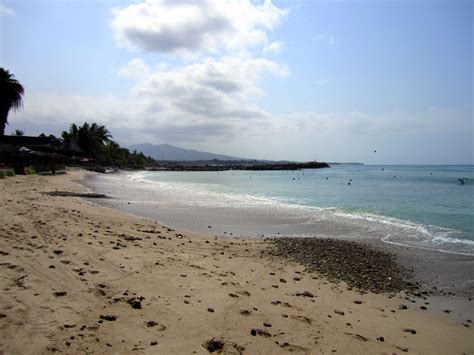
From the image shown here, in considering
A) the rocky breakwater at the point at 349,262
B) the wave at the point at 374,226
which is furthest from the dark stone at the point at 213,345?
the wave at the point at 374,226

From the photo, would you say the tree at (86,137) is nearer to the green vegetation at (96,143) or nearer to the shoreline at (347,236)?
the green vegetation at (96,143)

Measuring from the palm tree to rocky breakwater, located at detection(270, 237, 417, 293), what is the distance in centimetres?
5686

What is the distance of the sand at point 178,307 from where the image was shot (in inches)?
179

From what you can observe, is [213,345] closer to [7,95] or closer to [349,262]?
[349,262]

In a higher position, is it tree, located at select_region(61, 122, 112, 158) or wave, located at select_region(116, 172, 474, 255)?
tree, located at select_region(61, 122, 112, 158)

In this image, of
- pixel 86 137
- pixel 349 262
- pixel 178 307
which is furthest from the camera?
pixel 86 137

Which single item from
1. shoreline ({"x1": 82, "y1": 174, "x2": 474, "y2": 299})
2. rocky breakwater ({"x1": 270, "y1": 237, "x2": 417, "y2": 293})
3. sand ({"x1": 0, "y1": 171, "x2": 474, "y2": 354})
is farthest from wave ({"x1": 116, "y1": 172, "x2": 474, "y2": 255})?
sand ({"x1": 0, "y1": 171, "x2": 474, "y2": 354})

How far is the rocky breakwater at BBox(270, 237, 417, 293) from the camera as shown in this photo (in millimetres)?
8312

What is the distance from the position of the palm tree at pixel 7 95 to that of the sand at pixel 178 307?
54.5 meters

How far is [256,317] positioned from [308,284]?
2509 millimetres

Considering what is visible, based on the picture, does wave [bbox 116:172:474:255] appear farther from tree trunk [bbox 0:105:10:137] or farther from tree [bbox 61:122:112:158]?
tree [bbox 61:122:112:158]

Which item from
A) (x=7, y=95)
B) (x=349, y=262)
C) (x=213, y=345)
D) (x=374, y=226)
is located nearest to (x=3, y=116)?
(x=7, y=95)

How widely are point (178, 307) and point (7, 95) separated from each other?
6095 centimetres

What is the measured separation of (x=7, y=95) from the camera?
175 feet
